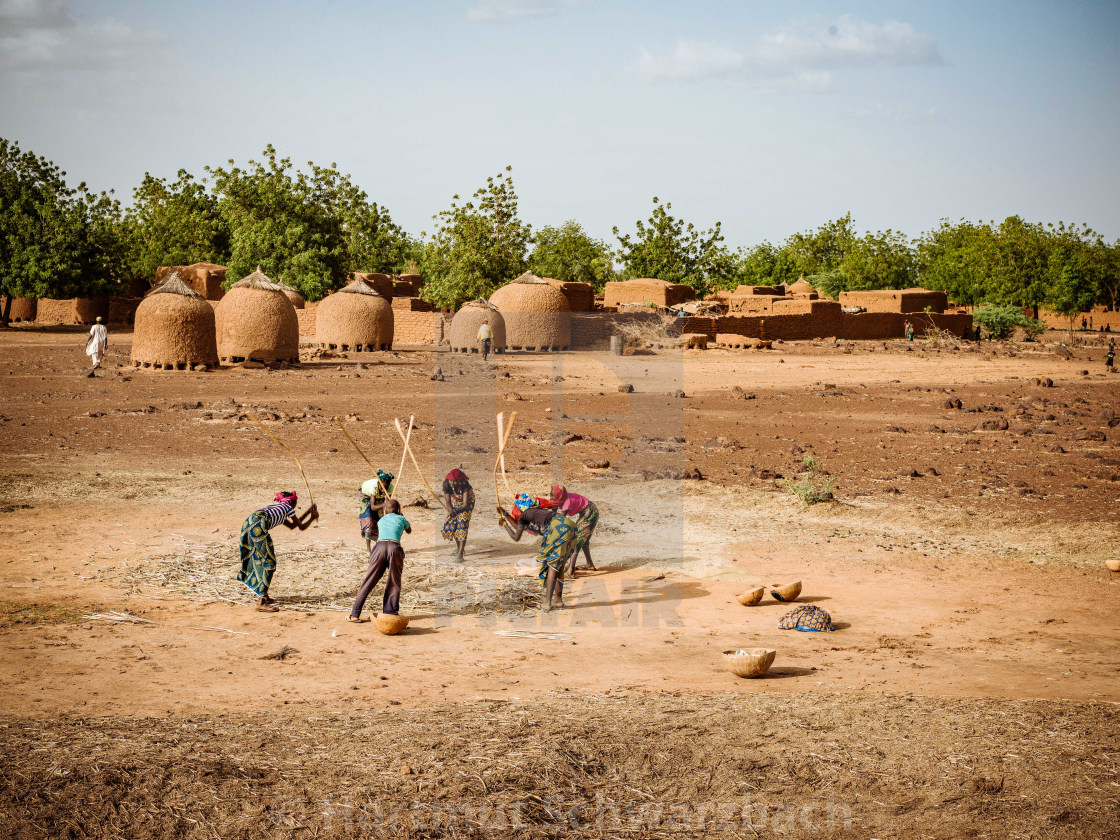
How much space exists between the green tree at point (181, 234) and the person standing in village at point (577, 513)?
143ft

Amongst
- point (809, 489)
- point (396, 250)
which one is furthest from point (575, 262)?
point (809, 489)

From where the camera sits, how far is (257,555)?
6.88 meters

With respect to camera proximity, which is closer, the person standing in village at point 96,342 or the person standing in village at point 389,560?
the person standing in village at point 389,560

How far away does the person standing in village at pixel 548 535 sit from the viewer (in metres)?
6.98

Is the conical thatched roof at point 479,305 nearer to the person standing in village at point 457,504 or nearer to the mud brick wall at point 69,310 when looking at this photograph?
the mud brick wall at point 69,310

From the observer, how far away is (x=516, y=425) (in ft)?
52.4

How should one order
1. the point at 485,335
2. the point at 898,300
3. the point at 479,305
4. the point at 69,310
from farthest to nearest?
the point at 898,300 < the point at 69,310 < the point at 479,305 < the point at 485,335

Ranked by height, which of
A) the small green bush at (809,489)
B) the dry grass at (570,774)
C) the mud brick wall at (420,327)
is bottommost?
the dry grass at (570,774)

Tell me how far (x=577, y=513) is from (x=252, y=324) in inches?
705

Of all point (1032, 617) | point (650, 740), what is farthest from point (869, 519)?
point (650, 740)

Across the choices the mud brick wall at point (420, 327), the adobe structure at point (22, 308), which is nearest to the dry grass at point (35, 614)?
the mud brick wall at point (420, 327)

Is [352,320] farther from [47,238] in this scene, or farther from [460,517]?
[460,517]

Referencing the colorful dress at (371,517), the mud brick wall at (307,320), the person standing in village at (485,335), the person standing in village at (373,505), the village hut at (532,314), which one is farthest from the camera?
the mud brick wall at (307,320)

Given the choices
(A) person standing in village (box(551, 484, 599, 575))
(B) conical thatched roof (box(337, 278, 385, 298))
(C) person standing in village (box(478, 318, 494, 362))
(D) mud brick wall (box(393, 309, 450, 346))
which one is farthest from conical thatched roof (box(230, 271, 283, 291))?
(A) person standing in village (box(551, 484, 599, 575))
